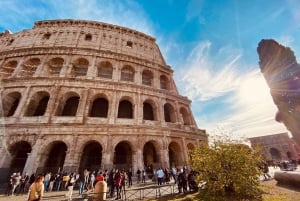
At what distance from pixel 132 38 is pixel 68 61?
10.6 m

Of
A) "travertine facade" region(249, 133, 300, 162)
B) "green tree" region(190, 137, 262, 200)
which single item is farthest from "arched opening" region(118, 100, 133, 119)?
"travertine facade" region(249, 133, 300, 162)

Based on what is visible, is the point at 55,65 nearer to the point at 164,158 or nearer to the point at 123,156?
the point at 123,156

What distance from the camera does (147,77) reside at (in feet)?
69.3

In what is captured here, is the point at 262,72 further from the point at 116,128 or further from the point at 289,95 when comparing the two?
the point at 116,128

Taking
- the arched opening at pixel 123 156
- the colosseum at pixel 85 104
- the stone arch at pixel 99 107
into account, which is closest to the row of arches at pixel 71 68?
the colosseum at pixel 85 104

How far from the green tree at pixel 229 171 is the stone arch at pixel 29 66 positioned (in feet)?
69.6

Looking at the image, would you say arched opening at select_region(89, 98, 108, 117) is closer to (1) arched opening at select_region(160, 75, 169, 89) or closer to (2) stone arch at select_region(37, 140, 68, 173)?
(2) stone arch at select_region(37, 140, 68, 173)

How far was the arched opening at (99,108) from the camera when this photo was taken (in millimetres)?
16672

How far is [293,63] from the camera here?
42.3 ft

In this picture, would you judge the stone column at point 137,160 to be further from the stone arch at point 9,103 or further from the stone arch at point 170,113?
the stone arch at point 9,103

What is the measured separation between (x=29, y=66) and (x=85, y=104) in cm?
991

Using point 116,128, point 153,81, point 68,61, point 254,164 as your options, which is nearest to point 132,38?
point 153,81

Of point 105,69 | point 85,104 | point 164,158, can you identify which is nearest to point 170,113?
point 164,158

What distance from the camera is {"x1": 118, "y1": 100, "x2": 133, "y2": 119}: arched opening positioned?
17188 mm
